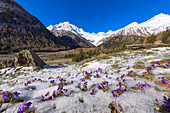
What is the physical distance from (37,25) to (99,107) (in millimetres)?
174110

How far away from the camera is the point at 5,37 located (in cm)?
9081

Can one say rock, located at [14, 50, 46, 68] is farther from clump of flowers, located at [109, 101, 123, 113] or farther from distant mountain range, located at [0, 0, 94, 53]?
distant mountain range, located at [0, 0, 94, 53]

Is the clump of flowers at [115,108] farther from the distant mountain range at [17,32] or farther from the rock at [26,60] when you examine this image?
the distant mountain range at [17,32]

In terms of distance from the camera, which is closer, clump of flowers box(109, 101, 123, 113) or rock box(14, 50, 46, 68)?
clump of flowers box(109, 101, 123, 113)

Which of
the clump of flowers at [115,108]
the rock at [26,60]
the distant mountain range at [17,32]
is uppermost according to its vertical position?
the distant mountain range at [17,32]

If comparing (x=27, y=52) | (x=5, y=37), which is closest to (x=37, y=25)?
(x=5, y=37)

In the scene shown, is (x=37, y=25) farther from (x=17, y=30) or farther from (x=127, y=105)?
(x=127, y=105)

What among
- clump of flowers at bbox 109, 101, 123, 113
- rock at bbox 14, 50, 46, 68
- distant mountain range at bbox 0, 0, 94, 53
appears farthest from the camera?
distant mountain range at bbox 0, 0, 94, 53

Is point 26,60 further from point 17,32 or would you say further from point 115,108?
point 17,32

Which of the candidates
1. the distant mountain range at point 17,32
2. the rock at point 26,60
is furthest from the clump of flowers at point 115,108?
the distant mountain range at point 17,32

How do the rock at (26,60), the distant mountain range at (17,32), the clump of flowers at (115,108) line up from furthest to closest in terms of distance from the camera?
the distant mountain range at (17,32) → the rock at (26,60) → the clump of flowers at (115,108)

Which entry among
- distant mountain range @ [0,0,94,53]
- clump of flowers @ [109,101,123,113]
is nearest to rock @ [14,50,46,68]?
clump of flowers @ [109,101,123,113]

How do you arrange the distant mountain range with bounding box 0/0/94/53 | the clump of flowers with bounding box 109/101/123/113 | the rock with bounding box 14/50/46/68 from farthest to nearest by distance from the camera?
1. the distant mountain range with bounding box 0/0/94/53
2. the rock with bounding box 14/50/46/68
3. the clump of flowers with bounding box 109/101/123/113

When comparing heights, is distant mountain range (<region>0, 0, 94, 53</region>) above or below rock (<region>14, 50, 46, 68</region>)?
above
